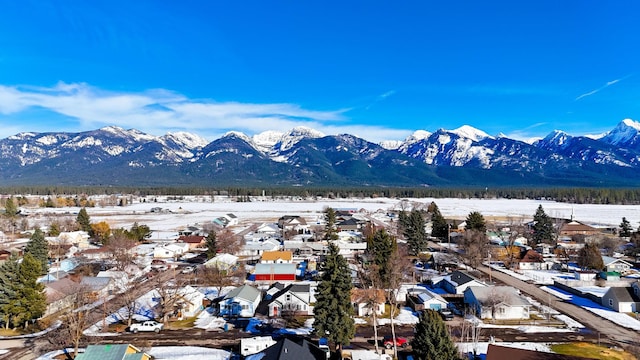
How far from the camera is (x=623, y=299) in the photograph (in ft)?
107

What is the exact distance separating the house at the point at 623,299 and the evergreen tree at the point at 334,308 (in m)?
23.0

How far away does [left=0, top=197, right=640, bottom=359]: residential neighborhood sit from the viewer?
27.7 metres

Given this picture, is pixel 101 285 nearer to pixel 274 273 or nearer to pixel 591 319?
pixel 274 273

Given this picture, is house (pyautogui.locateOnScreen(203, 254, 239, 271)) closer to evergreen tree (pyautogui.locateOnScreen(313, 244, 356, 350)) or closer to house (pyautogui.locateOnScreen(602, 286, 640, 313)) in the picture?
evergreen tree (pyautogui.locateOnScreen(313, 244, 356, 350))

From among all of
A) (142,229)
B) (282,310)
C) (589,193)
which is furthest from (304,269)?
(589,193)

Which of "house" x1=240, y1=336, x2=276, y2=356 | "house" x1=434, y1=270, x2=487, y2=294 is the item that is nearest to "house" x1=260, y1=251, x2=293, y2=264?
"house" x1=434, y1=270, x2=487, y2=294

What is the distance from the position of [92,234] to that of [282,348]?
59.6 m

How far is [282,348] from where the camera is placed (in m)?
20.3

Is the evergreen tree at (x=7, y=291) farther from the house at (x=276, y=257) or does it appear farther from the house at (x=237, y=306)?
the house at (x=276, y=257)

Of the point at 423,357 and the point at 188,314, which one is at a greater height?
the point at 423,357

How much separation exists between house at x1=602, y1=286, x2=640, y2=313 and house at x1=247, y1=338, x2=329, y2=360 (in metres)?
25.8

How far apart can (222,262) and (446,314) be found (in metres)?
24.9

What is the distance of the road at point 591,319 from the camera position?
2689 centimetres

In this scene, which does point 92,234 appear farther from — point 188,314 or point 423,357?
point 423,357
